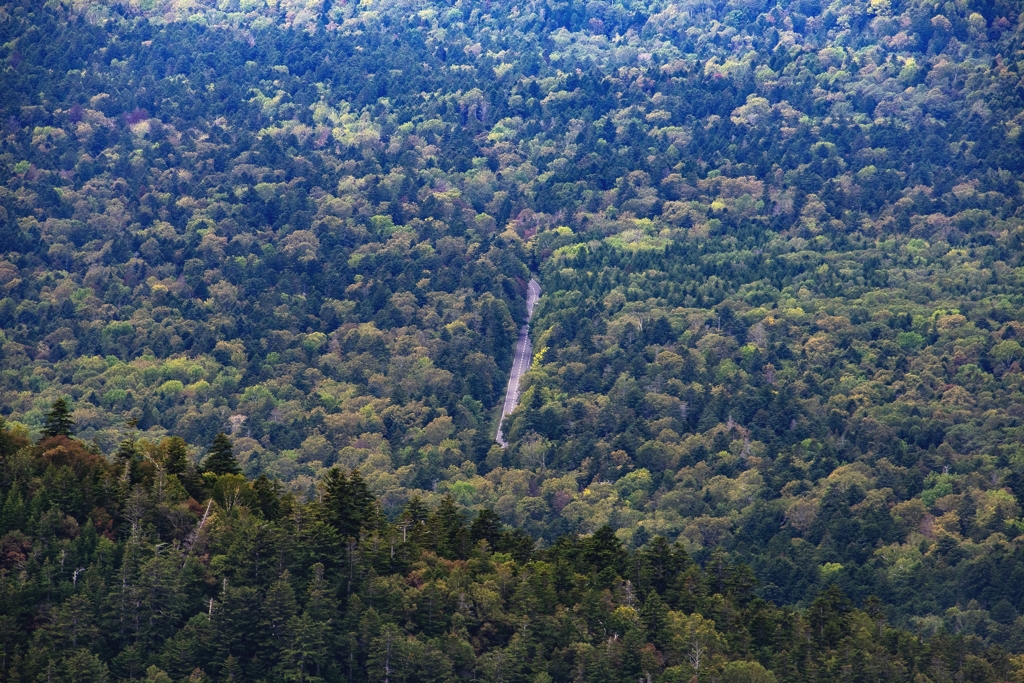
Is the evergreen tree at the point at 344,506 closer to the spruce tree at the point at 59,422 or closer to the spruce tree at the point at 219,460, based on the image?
the spruce tree at the point at 219,460

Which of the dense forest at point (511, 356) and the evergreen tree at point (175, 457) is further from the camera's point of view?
the evergreen tree at point (175, 457)

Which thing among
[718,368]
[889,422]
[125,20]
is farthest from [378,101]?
[889,422]

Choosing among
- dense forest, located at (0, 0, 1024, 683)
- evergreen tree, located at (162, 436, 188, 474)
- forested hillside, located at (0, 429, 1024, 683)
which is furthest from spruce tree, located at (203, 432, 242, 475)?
evergreen tree, located at (162, 436, 188, 474)

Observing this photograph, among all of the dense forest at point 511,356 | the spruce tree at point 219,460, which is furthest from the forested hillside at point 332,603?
the spruce tree at point 219,460

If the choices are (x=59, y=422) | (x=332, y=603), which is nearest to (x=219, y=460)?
(x=59, y=422)

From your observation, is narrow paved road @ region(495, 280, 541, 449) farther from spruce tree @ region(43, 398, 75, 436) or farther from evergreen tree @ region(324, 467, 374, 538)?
evergreen tree @ region(324, 467, 374, 538)

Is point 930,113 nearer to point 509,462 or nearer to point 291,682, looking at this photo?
point 509,462
